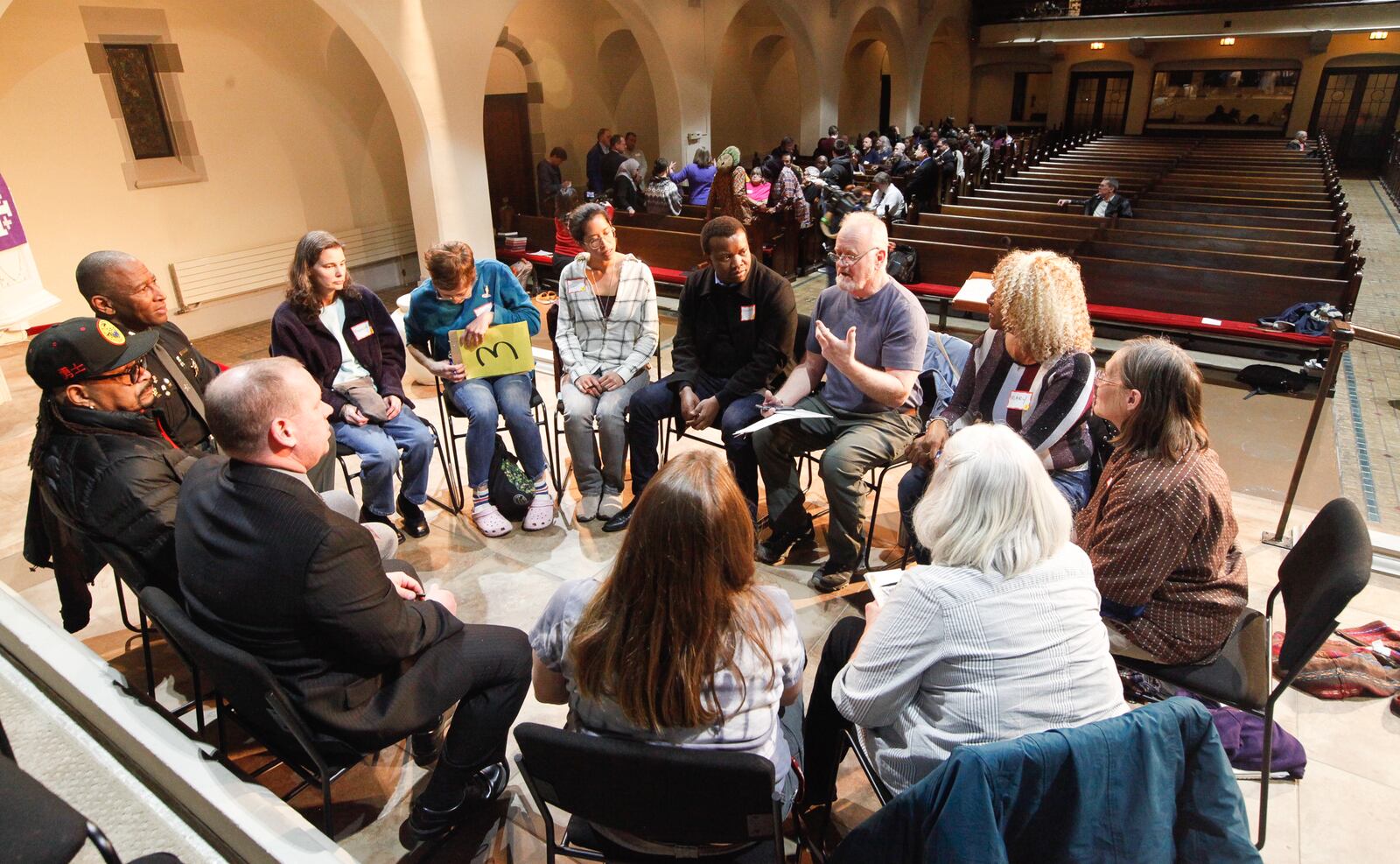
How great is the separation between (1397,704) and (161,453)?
3659 mm

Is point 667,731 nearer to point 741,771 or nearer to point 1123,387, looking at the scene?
point 741,771

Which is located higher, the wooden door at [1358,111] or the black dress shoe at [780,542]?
the wooden door at [1358,111]

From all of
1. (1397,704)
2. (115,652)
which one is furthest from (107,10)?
(1397,704)

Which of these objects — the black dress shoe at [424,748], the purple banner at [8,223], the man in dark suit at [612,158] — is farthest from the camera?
the man in dark suit at [612,158]

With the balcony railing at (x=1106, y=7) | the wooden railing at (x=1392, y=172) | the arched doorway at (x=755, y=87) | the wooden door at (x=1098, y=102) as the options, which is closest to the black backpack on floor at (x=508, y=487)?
the arched doorway at (x=755, y=87)

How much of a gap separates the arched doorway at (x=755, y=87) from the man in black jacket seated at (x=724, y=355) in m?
12.8

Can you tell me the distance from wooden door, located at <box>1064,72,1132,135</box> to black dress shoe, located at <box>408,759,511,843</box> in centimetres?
2285

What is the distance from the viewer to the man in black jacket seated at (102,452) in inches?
83.4

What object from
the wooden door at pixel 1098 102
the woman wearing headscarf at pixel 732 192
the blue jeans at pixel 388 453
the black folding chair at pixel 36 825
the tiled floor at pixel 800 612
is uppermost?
the wooden door at pixel 1098 102

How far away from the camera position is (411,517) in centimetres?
358

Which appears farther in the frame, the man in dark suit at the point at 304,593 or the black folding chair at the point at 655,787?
the man in dark suit at the point at 304,593

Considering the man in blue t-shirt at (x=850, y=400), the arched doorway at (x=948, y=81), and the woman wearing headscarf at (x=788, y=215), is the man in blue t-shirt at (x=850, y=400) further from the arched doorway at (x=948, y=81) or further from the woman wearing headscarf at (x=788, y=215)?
the arched doorway at (x=948, y=81)

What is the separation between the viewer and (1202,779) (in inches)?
53.6

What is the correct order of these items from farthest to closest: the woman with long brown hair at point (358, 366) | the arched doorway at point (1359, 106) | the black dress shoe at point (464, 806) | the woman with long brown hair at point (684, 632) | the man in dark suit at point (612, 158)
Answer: the arched doorway at point (1359, 106)
the man in dark suit at point (612, 158)
the woman with long brown hair at point (358, 366)
the black dress shoe at point (464, 806)
the woman with long brown hair at point (684, 632)
